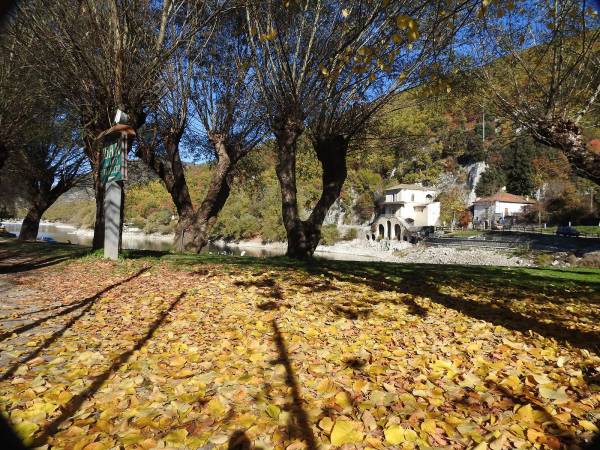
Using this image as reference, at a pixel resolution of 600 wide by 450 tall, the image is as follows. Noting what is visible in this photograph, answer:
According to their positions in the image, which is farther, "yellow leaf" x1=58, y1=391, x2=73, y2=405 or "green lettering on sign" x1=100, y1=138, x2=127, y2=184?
"green lettering on sign" x1=100, y1=138, x2=127, y2=184

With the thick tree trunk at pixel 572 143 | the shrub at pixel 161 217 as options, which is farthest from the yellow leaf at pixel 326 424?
the shrub at pixel 161 217

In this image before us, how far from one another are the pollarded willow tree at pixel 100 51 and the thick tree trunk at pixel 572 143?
9.60 m

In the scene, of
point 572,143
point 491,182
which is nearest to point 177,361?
point 572,143

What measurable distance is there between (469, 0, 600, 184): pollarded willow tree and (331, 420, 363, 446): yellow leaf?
940 cm

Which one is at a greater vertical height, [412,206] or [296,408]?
[412,206]

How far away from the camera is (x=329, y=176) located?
43.3 feet

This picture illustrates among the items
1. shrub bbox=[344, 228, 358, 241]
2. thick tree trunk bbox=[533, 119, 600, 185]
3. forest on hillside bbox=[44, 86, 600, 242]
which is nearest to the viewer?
thick tree trunk bbox=[533, 119, 600, 185]

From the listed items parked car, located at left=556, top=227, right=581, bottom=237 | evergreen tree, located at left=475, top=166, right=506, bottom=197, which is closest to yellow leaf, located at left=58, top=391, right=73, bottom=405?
parked car, located at left=556, top=227, right=581, bottom=237

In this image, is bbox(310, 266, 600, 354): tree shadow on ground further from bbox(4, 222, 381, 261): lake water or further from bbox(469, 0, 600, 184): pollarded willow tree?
bbox(4, 222, 381, 261): lake water

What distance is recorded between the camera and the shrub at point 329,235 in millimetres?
70375

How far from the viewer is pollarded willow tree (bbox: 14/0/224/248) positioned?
1027 cm

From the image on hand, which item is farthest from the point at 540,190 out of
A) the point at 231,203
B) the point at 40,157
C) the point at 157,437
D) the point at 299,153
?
the point at 157,437

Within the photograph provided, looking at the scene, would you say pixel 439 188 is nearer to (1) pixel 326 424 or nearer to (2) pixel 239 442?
(1) pixel 326 424

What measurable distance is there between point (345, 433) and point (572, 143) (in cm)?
1039
